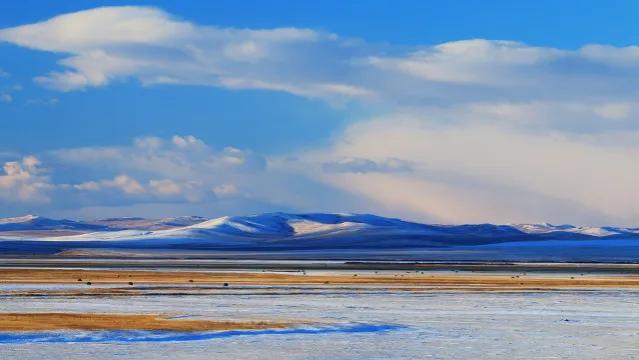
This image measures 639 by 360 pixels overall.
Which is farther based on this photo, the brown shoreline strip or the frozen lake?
the brown shoreline strip

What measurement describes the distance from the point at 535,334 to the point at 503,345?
296 centimetres

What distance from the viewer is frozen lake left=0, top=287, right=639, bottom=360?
23484mm

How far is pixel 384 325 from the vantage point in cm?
3016

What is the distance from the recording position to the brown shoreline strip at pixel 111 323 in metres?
28.1

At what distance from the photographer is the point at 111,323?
29375 mm

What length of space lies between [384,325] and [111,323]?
719cm

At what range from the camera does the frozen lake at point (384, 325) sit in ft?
77.0

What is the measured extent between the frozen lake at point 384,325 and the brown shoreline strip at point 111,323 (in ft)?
4.67

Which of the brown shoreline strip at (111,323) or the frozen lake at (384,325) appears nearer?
the frozen lake at (384,325)

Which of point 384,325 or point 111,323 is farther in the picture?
point 384,325

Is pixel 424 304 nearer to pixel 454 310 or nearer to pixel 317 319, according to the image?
pixel 454 310

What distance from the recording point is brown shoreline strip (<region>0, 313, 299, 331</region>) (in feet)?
92.1

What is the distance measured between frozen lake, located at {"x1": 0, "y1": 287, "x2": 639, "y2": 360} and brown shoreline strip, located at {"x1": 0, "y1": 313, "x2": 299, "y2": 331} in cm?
142

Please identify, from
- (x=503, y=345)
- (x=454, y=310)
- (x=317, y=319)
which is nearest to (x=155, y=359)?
(x=503, y=345)
